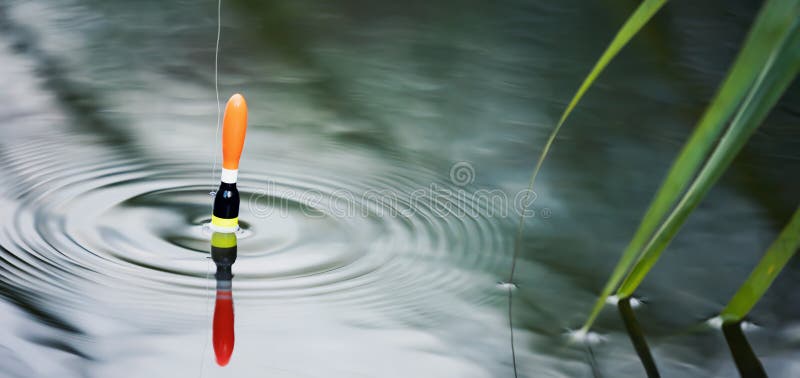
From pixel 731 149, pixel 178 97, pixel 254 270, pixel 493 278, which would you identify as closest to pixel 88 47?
pixel 178 97

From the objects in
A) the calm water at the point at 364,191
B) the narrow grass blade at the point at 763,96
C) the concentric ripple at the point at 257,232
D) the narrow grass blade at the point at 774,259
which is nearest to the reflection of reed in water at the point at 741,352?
the calm water at the point at 364,191

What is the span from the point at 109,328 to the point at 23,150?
0.52 meters

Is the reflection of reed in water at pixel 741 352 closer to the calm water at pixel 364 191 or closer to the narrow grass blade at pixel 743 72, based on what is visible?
the calm water at pixel 364 191

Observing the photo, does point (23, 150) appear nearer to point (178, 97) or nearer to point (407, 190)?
point (178, 97)

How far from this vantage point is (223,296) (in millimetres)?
827

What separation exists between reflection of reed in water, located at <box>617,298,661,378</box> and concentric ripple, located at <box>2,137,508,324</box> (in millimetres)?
127

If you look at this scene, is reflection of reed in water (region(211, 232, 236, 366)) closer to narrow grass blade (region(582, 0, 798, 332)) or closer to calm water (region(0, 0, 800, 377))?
calm water (region(0, 0, 800, 377))

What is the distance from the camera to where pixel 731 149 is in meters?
0.32

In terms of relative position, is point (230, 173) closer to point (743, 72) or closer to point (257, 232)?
point (257, 232)

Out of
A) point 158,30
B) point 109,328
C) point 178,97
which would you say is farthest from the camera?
point 158,30

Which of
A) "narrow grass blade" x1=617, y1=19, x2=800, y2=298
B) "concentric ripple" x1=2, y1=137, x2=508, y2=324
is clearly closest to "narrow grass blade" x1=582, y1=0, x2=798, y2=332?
"narrow grass blade" x1=617, y1=19, x2=800, y2=298

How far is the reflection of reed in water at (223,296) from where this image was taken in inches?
29.0

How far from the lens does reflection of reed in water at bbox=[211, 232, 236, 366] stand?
29.0 inches

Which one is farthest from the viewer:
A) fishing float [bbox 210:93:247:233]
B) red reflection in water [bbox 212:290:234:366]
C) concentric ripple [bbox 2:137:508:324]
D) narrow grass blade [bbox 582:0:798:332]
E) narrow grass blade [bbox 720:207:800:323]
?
fishing float [bbox 210:93:247:233]
